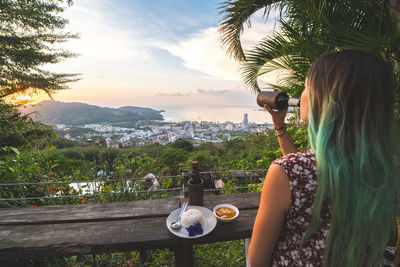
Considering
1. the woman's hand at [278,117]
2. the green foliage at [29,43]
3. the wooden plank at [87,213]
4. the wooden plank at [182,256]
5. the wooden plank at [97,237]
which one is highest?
the green foliage at [29,43]

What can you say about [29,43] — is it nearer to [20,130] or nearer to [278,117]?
[20,130]

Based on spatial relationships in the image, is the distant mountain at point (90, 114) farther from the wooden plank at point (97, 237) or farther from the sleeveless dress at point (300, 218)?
the sleeveless dress at point (300, 218)

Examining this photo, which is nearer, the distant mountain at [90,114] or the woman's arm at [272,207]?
the woman's arm at [272,207]

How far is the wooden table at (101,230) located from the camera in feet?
2.99

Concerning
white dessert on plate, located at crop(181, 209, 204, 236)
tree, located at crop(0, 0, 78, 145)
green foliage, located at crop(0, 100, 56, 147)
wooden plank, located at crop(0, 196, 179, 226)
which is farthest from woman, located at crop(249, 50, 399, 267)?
tree, located at crop(0, 0, 78, 145)

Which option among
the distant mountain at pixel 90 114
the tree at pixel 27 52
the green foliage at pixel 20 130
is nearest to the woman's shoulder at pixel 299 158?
the green foliage at pixel 20 130

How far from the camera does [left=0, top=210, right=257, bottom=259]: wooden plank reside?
0.90m

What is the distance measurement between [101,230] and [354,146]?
1269mm

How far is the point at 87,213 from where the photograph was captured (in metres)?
1.20

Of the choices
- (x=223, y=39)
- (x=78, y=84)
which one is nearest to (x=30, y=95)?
(x=78, y=84)

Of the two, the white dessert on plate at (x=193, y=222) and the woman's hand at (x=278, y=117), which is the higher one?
the woman's hand at (x=278, y=117)

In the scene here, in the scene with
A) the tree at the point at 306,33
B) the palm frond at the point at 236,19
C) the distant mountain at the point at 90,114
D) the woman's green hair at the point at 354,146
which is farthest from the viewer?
the distant mountain at the point at 90,114

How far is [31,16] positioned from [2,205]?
557cm

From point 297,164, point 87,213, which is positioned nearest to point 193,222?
point 297,164
